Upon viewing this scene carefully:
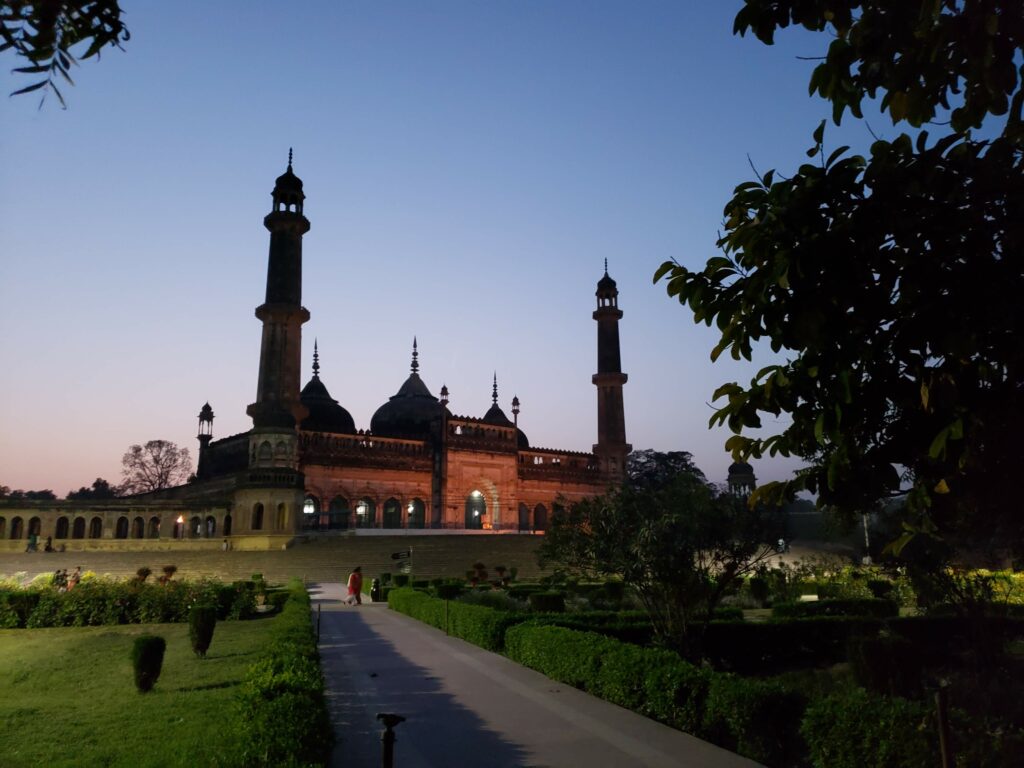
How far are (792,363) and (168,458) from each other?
220ft

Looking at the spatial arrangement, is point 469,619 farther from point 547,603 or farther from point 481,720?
point 481,720

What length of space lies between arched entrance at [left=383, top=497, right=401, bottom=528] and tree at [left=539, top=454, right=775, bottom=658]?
109 ft

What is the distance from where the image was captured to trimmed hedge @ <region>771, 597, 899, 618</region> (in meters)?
17.7

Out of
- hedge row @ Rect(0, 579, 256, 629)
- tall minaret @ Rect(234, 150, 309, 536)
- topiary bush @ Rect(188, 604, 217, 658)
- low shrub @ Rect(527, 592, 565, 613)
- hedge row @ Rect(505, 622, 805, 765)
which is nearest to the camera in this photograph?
hedge row @ Rect(505, 622, 805, 765)

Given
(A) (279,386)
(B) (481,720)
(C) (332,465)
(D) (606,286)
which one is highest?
(D) (606,286)

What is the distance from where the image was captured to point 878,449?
14.1ft

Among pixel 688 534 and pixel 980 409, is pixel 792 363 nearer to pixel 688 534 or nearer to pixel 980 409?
pixel 980 409

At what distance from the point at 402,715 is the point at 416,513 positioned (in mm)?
39496

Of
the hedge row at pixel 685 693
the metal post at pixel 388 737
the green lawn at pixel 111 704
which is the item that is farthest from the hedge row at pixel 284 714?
the hedge row at pixel 685 693

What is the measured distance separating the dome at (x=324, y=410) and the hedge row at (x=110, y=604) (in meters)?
26.8

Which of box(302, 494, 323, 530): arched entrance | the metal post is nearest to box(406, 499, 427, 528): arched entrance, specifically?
box(302, 494, 323, 530): arched entrance

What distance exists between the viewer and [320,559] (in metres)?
31.8

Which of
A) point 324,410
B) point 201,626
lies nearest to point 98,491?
point 324,410

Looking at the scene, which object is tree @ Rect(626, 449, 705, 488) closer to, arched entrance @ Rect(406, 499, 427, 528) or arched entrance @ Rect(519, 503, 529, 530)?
arched entrance @ Rect(519, 503, 529, 530)
